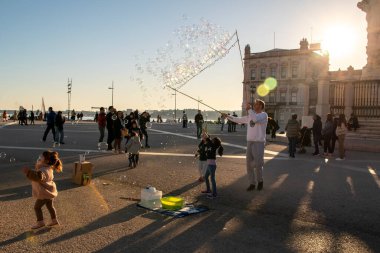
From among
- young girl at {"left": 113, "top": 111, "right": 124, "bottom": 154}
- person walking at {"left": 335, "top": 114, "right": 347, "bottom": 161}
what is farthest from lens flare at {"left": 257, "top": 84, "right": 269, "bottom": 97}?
young girl at {"left": 113, "top": 111, "right": 124, "bottom": 154}

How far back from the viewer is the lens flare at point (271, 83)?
7589cm

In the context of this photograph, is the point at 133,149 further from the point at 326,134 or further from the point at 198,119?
the point at 198,119

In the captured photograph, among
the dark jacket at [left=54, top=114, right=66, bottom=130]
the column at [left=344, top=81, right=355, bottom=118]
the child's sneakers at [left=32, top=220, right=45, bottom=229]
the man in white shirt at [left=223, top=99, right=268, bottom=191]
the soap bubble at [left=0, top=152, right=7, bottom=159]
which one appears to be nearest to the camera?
the child's sneakers at [left=32, top=220, right=45, bottom=229]

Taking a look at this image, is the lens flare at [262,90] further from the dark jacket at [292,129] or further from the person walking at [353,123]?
the dark jacket at [292,129]

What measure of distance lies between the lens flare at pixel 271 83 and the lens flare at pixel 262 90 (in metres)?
0.58

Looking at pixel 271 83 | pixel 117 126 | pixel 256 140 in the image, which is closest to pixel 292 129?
pixel 256 140

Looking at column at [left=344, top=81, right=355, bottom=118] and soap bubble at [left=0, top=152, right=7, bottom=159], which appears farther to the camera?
column at [left=344, top=81, right=355, bottom=118]

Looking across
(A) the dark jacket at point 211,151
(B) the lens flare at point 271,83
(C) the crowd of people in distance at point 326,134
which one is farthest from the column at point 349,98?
(B) the lens flare at point 271,83

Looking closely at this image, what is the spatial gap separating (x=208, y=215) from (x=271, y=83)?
239ft

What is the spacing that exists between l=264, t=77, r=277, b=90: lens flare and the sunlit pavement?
66451mm

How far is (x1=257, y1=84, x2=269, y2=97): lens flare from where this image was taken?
76.8m

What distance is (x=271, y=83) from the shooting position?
7656cm

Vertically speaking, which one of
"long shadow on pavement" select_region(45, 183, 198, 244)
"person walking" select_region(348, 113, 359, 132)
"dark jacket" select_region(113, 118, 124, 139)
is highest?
"person walking" select_region(348, 113, 359, 132)

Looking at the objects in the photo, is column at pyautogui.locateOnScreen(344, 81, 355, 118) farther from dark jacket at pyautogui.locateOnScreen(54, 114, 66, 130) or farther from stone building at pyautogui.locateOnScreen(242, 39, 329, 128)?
stone building at pyautogui.locateOnScreen(242, 39, 329, 128)
